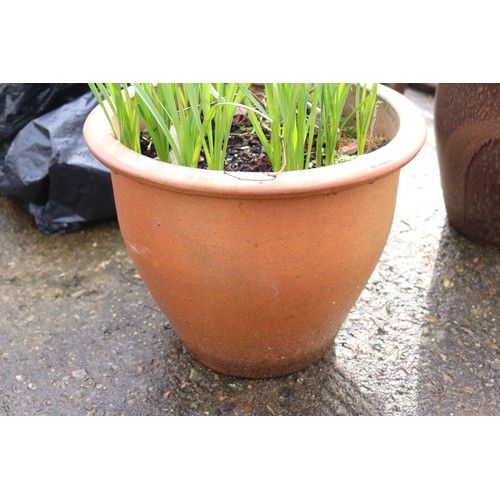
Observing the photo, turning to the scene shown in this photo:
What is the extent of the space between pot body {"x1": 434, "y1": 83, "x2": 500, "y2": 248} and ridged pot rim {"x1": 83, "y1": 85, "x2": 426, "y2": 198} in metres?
0.57

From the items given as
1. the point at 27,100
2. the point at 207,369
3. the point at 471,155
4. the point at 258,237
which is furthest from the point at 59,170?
the point at 471,155

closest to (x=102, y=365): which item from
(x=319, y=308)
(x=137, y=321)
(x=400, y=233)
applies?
(x=137, y=321)

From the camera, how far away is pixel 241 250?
1231 millimetres

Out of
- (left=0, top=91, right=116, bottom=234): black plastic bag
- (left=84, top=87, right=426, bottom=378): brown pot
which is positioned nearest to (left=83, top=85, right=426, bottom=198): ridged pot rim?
(left=84, top=87, right=426, bottom=378): brown pot

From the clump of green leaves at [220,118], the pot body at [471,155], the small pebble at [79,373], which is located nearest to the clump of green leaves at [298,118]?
the clump of green leaves at [220,118]

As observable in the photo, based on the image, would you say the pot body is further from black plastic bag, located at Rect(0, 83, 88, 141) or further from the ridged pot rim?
black plastic bag, located at Rect(0, 83, 88, 141)

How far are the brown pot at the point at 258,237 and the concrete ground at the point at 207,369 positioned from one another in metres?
0.14

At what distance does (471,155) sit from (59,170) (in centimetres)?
125

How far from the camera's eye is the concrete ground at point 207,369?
152 cm

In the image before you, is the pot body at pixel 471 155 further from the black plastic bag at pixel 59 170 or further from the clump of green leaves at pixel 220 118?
the black plastic bag at pixel 59 170

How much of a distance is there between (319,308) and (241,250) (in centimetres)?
26

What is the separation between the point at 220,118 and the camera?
1253mm

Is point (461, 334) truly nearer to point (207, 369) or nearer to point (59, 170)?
point (207, 369)

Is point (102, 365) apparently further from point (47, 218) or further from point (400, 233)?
point (400, 233)
